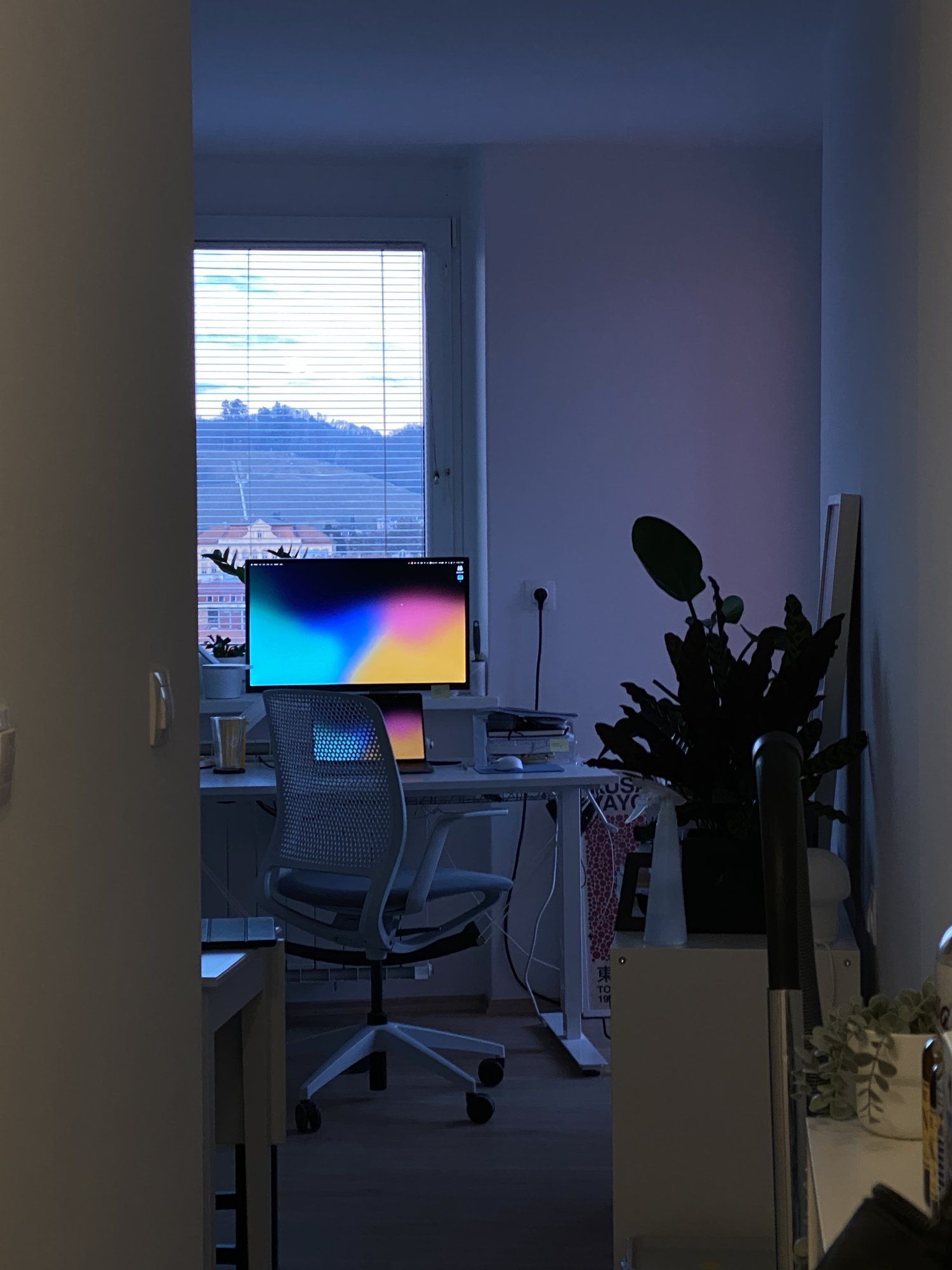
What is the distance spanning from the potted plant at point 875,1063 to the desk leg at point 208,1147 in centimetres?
105

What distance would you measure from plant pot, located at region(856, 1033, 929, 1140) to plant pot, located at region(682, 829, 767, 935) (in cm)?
116

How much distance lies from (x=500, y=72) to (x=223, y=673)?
1.99m

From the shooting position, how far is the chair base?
3.52 meters

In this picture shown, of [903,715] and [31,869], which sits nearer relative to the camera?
[31,869]

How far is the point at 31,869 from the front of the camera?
4.18 ft

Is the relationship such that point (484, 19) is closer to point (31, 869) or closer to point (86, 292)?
point (86, 292)

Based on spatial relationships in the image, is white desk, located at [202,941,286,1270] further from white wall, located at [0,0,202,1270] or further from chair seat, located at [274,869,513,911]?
chair seat, located at [274,869,513,911]

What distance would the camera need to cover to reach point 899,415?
230cm

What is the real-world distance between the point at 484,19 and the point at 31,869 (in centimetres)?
288

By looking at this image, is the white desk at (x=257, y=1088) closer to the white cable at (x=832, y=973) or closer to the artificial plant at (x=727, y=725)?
the artificial plant at (x=727, y=725)

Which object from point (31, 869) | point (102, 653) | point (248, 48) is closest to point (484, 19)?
point (248, 48)

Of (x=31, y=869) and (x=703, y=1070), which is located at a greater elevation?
(x=31, y=869)

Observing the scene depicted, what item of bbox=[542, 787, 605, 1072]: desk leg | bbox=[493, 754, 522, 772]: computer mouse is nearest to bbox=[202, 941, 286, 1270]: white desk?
bbox=[493, 754, 522, 772]: computer mouse

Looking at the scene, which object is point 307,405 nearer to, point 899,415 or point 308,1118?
point 308,1118
